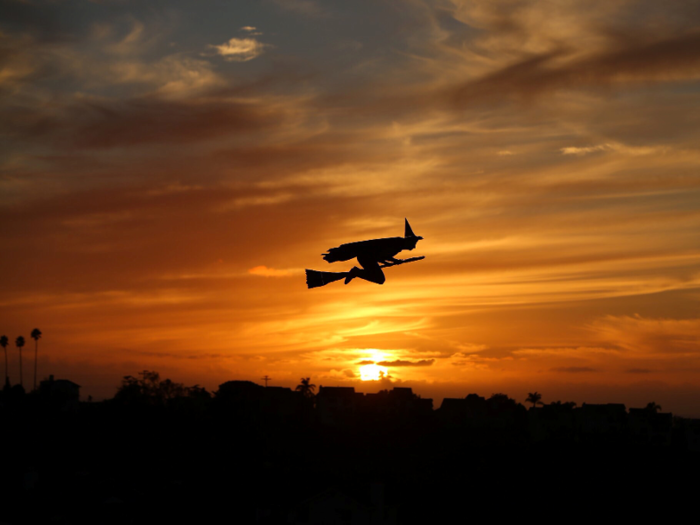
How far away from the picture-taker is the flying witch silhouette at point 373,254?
25.9 metres

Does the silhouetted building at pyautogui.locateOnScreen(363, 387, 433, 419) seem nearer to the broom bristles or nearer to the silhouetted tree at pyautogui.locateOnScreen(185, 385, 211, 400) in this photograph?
the silhouetted tree at pyautogui.locateOnScreen(185, 385, 211, 400)

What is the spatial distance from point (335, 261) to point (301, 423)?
123305 mm

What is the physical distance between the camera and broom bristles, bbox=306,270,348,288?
28.2 m

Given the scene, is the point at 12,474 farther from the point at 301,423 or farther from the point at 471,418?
the point at 471,418

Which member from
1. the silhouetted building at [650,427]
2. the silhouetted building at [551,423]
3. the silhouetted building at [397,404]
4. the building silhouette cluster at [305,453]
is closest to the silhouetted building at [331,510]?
the building silhouette cluster at [305,453]

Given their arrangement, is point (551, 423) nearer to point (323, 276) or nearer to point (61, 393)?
point (61, 393)

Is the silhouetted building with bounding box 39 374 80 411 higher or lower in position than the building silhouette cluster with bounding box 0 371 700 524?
higher

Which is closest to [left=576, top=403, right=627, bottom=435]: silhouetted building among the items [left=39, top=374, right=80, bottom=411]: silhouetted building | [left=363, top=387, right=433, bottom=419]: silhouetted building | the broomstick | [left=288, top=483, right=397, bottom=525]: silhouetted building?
[left=363, top=387, right=433, bottom=419]: silhouetted building

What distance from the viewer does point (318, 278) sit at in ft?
93.2

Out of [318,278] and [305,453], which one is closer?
[318,278]

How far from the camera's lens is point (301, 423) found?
144625 millimetres

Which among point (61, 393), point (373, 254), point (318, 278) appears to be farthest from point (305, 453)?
point (373, 254)

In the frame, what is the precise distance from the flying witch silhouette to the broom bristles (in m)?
0.38

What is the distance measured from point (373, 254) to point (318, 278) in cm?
322
